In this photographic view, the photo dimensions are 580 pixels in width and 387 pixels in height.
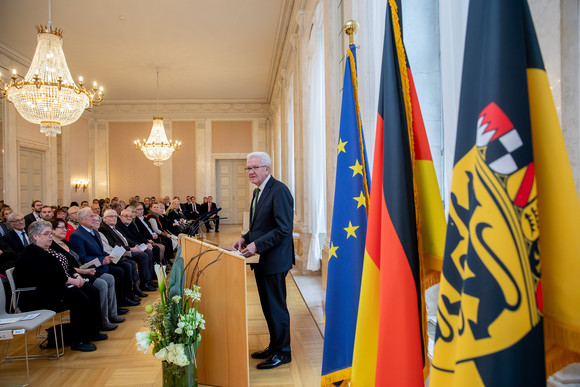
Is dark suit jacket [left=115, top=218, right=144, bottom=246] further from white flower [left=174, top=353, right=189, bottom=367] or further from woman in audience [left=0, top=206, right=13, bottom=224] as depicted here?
white flower [left=174, top=353, right=189, bottom=367]

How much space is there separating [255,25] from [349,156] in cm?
799

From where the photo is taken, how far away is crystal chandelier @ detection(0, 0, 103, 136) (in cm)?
534

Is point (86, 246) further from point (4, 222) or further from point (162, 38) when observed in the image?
point (162, 38)

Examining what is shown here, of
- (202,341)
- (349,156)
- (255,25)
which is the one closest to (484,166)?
(349,156)

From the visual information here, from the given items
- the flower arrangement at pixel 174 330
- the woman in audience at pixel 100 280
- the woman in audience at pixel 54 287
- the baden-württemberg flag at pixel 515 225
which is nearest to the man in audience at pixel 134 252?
the woman in audience at pixel 100 280

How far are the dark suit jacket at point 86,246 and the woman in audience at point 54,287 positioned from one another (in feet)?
1.70

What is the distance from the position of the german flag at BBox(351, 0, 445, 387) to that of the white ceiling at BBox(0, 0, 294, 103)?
7.08 meters

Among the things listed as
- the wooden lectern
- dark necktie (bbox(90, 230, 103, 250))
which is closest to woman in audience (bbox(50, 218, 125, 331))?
dark necktie (bbox(90, 230, 103, 250))

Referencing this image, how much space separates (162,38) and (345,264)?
9296 millimetres

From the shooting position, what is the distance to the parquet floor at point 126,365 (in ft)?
9.89

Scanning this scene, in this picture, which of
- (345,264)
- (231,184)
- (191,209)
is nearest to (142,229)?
(345,264)

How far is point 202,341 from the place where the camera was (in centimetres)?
285

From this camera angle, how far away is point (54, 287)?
3.66 meters

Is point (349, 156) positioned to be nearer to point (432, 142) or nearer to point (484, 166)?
point (432, 142)
